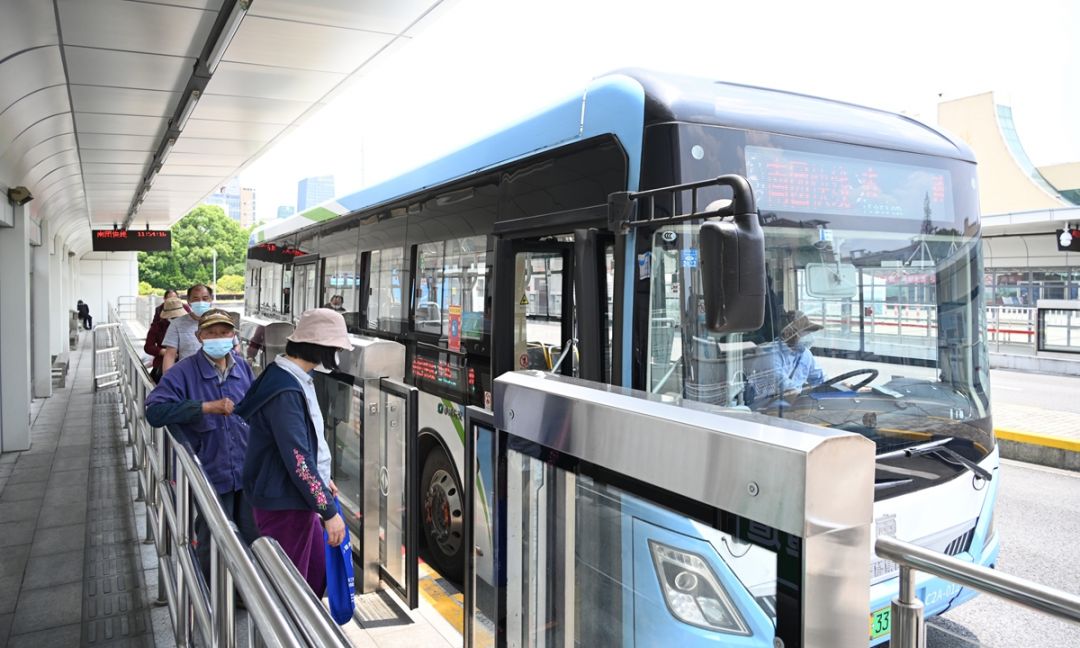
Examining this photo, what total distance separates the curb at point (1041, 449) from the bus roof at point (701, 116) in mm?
6487

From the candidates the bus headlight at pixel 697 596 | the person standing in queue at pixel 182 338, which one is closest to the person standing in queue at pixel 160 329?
the person standing in queue at pixel 182 338

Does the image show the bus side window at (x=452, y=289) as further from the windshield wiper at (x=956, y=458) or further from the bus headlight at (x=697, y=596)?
the bus headlight at (x=697, y=596)

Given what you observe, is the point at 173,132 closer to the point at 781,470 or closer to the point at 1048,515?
the point at 781,470

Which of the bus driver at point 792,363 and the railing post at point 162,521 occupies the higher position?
the bus driver at point 792,363

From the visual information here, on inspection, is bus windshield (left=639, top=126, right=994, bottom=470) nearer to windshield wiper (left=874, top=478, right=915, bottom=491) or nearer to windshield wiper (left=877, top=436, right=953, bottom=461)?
windshield wiper (left=877, top=436, right=953, bottom=461)

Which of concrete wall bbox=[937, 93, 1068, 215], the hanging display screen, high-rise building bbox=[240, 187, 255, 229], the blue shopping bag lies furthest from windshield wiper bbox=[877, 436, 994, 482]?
high-rise building bbox=[240, 187, 255, 229]

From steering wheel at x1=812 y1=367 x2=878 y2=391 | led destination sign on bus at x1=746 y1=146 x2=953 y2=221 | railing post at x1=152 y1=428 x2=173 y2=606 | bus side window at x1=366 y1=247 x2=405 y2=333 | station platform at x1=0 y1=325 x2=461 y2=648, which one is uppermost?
led destination sign on bus at x1=746 y1=146 x2=953 y2=221

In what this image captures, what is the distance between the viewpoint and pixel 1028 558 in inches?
246

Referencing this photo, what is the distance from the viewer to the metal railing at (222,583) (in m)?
1.70

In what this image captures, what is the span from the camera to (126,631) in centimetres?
429

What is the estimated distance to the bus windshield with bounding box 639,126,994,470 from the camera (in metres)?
3.86

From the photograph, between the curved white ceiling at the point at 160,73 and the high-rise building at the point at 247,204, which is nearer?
the curved white ceiling at the point at 160,73

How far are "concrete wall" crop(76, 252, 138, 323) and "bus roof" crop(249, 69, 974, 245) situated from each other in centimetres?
4042

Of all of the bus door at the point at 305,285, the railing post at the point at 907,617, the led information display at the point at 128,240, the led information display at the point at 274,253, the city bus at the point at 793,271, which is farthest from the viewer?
the led information display at the point at 128,240
